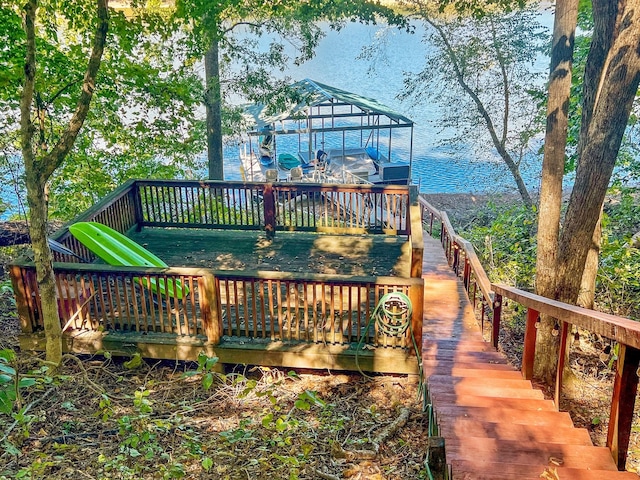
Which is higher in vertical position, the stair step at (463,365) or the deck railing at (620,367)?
the deck railing at (620,367)

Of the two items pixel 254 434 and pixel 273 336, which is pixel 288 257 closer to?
pixel 273 336

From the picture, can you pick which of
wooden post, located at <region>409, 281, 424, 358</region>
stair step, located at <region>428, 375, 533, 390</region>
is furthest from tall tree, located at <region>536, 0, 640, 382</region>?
stair step, located at <region>428, 375, 533, 390</region>

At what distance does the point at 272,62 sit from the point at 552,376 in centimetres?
1028

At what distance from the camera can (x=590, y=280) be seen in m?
5.95

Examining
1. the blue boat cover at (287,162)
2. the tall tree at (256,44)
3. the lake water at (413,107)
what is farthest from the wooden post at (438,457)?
the blue boat cover at (287,162)

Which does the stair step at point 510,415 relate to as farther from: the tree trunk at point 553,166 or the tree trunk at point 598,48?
the tree trunk at point 598,48

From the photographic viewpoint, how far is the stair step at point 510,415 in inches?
123

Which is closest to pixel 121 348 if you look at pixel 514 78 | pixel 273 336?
pixel 273 336

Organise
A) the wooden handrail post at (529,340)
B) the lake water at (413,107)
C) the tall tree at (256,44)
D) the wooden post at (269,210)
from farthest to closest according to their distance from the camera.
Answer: the lake water at (413,107), the tall tree at (256,44), the wooden post at (269,210), the wooden handrail post at (529,340)

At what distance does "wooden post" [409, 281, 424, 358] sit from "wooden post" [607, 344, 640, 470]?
107 inches

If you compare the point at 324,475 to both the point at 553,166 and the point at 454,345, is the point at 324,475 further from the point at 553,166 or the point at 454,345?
the point at 553,166

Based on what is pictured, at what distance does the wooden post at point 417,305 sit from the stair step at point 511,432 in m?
2.04

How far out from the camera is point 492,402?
3.55 meters

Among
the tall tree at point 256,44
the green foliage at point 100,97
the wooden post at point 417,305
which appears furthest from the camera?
the tall tree at point 256,44
